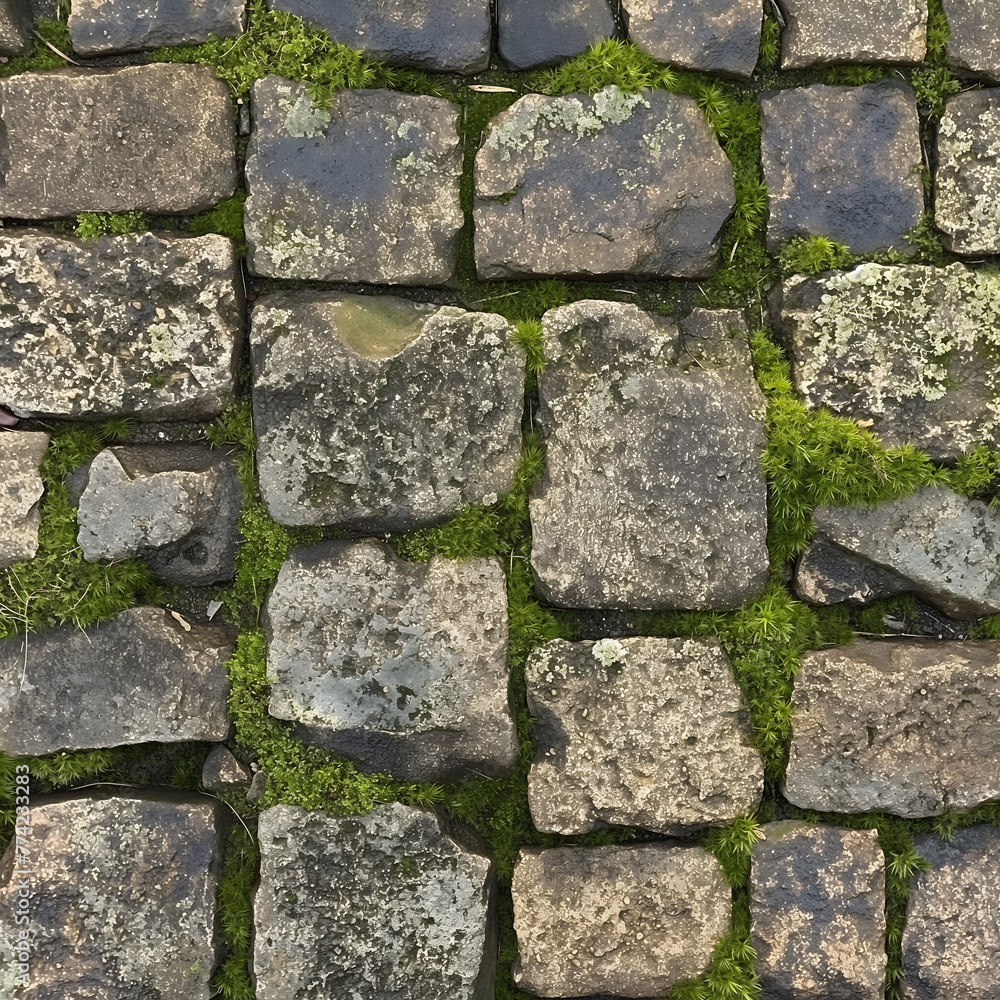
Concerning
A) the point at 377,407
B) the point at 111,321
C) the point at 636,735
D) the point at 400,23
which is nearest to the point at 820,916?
the point at 636,735

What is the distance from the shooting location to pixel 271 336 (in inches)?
103

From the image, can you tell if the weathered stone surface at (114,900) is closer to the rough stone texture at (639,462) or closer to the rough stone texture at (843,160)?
the rough stone texture at (639,462)

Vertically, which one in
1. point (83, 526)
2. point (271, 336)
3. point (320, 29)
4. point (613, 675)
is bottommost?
point (613, 675)

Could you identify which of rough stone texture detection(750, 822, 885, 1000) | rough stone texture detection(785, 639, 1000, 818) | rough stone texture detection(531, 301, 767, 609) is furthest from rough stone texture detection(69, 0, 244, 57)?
rough stone texture detection(750, 822, 885, 1000)

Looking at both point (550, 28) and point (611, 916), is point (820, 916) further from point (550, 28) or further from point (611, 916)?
point (550, 28)

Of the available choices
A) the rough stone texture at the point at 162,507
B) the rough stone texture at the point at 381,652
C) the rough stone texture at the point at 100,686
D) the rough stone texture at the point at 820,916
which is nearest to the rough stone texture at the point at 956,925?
the rough stone texture at the point at 820,916

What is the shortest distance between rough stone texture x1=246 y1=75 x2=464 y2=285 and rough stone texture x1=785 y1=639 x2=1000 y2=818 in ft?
6.30

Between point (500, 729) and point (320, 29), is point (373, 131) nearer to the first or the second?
point (320, 29)

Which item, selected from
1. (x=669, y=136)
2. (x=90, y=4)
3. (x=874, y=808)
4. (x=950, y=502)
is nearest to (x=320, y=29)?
(x=90, y=4)

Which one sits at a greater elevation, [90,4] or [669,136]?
[90,4]

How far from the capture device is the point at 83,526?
104 inches

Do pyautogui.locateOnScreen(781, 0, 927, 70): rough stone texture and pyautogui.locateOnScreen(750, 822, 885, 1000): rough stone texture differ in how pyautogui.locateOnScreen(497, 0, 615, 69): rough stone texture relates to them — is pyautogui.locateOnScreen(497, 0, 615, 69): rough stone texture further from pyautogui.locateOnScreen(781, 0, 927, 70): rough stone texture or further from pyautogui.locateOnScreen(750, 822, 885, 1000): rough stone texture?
pyautogui.locateOnScreen(750, 822, 885, 1000): rough stone texture

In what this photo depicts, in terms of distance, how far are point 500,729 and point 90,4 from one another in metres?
2.61

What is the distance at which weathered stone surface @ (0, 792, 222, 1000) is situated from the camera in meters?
Answer: 2.65
